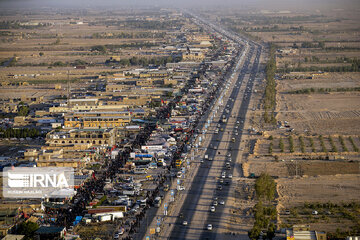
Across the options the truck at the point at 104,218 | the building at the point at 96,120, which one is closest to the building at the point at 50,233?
the truck at the point at 104,218

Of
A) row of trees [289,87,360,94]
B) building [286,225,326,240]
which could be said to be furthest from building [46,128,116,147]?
row of trees [289,87,360,94]

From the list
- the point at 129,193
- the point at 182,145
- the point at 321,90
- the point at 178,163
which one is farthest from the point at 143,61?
the point at 129,193

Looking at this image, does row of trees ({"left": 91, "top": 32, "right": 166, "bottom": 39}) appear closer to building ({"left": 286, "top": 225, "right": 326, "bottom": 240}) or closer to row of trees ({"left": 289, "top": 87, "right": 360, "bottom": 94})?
row of trees ({"left": 289, "top": 87, "right": 360, "bottom": 94})

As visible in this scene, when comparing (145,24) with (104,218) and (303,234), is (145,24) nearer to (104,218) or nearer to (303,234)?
(104,218)

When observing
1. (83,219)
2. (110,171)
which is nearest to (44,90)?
(110,171)

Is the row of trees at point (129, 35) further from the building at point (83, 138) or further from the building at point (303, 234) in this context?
the building at point (303, 234)

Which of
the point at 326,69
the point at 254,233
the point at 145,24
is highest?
the point at 254,233
